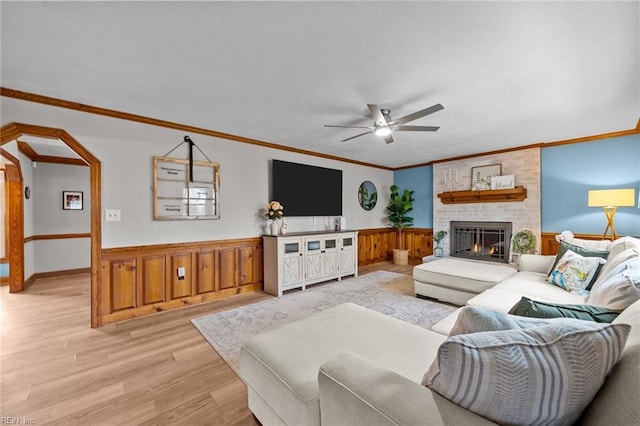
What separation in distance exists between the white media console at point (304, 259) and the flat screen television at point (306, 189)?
59 centimetres

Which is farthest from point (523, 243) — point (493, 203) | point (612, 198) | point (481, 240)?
point (612, 198)

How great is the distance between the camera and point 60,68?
2.10m

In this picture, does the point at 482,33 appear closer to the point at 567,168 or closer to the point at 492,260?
the point at 567,168

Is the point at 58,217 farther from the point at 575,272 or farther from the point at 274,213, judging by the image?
the point at 575,272

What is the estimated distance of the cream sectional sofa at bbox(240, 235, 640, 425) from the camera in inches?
29.3

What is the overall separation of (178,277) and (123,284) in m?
0.58

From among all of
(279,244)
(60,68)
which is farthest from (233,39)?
(279,244)

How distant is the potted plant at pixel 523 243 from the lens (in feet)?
15.0

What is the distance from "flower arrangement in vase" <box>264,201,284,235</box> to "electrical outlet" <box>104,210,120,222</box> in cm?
190

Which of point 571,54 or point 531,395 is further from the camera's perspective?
point 571,54

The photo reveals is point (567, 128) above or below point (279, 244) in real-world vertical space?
above

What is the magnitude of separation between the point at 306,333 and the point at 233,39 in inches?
77.6

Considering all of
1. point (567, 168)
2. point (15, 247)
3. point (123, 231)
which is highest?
point (567, 168)

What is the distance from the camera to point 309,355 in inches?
55.5
